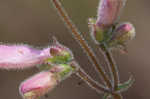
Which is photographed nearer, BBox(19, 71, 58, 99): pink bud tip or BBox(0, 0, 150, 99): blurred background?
BBox(19, 71, 58, 99): pink bud tip

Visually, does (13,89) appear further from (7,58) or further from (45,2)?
(7,58)

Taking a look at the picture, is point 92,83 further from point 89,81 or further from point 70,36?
point 70,36

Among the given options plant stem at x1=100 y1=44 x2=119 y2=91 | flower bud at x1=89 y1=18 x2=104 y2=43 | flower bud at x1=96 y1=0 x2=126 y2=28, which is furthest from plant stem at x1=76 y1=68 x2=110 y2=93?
flower bud at x1=96 y1=0 x2=126 y2=28

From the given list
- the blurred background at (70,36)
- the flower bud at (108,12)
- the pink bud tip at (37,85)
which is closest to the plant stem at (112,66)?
the flower bud at (108,12)

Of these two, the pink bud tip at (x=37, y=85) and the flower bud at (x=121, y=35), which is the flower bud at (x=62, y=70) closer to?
the pink bud tip at (x=37, y=85)

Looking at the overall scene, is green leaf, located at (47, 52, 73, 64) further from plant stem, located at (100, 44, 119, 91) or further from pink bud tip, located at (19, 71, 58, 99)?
plant stem, located at (100, 44, 119, 91)
